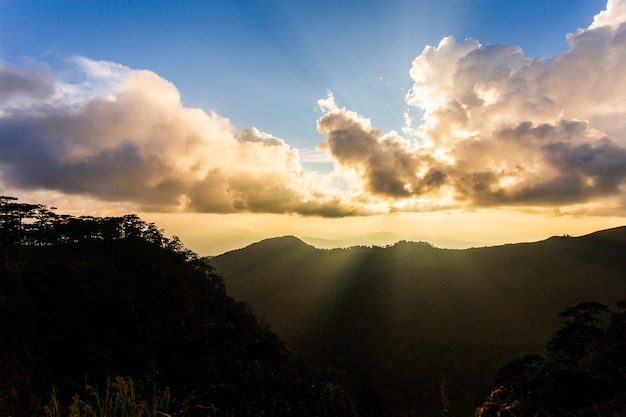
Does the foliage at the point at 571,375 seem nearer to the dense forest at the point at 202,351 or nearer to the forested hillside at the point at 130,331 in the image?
the dense forest at the point at 202,351

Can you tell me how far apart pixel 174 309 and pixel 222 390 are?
154 feet

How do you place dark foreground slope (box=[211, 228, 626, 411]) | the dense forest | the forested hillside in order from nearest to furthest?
the dense forest, the forested hillside, dark foreground slope (box=[211, 228, 626, 411])

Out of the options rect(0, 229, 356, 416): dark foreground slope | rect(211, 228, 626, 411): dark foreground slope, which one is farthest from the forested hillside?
rect(211, 228, 626, 411): dark foreground slope

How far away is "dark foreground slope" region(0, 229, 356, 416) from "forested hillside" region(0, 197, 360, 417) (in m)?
0.12

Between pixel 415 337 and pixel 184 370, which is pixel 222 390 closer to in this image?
pixel 184 370

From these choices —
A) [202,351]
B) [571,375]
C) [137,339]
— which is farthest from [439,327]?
[571,375]

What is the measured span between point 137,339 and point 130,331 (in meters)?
1.77

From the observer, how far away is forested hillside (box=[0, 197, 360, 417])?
60.3 feet

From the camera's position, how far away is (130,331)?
47.3 m

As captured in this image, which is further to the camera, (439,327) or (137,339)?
(439,327)

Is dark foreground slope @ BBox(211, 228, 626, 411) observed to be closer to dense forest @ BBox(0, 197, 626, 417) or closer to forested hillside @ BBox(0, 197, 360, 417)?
dense forest @ BBox(0, 197, 626, 417)

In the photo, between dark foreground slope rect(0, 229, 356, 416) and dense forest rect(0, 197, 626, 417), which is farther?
dark foreground slope rect(0, 229, 356, 416)

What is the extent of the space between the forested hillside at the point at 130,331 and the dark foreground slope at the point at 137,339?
0.40 feet

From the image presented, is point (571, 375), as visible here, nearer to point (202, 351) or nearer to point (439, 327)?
point (202, 351)
